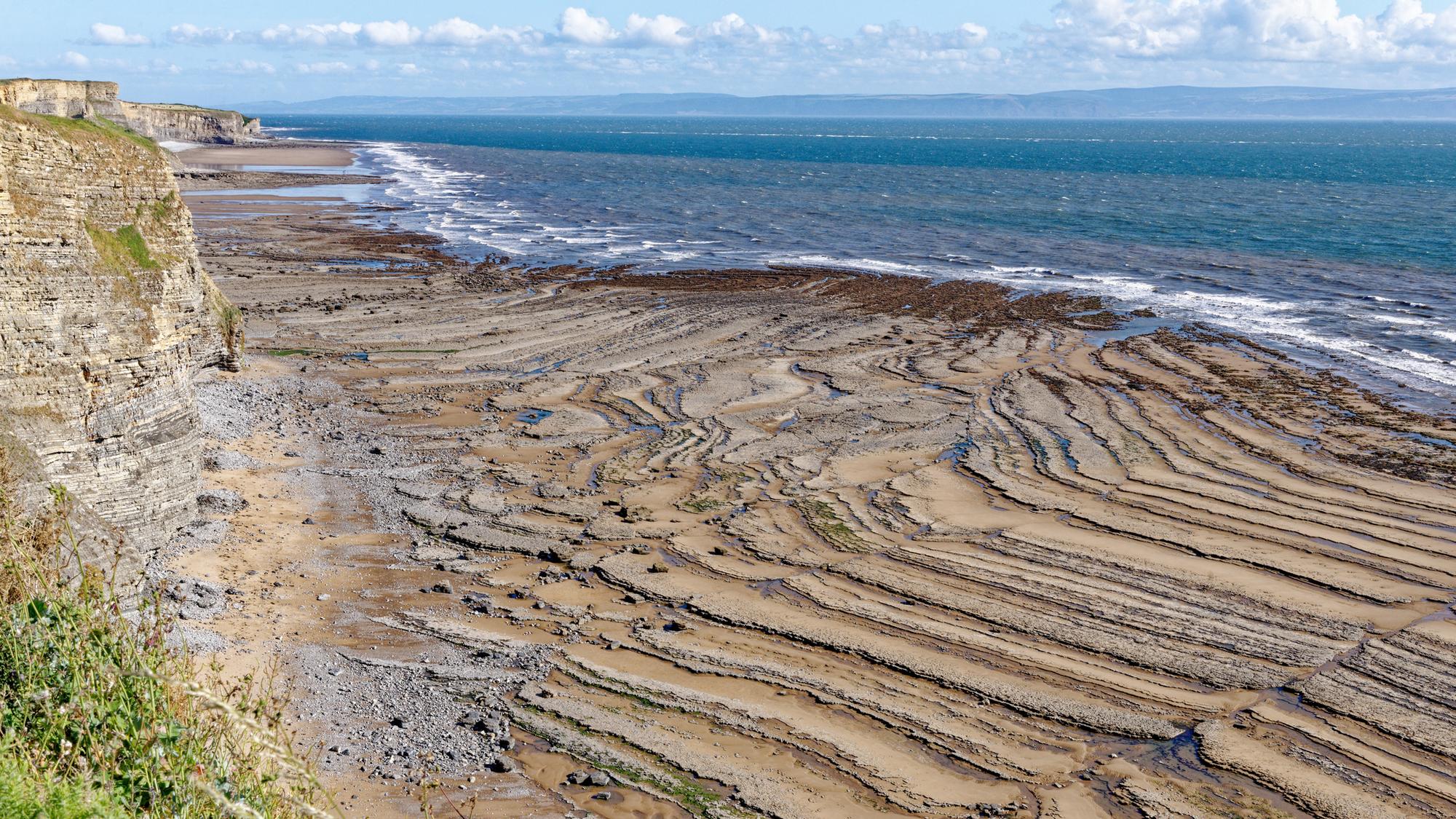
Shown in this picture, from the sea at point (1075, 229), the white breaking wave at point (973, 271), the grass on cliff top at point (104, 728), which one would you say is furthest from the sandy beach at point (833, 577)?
the sea at point (1075, 229)

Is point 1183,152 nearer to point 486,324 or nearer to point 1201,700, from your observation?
point 486,324

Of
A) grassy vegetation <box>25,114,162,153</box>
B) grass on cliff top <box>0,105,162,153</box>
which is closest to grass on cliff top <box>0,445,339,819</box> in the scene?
grass on cliff top <box>0,105,162,153</box>

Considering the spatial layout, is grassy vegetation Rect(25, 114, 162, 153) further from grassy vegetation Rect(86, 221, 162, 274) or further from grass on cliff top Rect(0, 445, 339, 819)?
grass on cliff top Rect(0, 445, 339, 819)

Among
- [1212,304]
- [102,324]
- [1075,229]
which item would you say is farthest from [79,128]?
[1075,229]

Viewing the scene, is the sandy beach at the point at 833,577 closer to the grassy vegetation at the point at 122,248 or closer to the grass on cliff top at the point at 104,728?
the grassy vegetation at the point at 122,248

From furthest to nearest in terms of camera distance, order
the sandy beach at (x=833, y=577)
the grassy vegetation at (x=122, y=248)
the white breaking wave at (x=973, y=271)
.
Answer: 1. the white breaking wave at (x=973, y=271)
2. the grassy vegetation at (x=122, y=248)
3. the sandy beach at (x=833, y=577)
